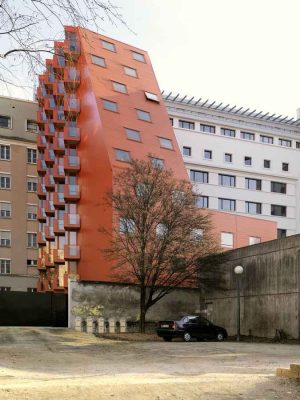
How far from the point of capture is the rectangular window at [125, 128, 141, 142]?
4506 cm

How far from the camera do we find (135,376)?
425 inches

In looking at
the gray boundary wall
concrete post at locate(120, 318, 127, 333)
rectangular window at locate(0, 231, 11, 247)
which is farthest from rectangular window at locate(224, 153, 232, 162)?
concrete post at locate(120, 318, 127, 333)

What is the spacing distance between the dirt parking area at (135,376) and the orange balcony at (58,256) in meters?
22.8

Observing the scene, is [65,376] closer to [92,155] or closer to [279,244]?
[279,244]

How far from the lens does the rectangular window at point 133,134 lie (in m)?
45.1

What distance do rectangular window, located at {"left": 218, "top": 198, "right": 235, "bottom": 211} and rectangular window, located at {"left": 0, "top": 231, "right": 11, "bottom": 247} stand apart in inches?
973

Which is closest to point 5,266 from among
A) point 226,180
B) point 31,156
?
point 31,156

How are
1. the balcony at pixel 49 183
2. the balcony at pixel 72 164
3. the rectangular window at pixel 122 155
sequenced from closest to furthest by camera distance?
the rectangular window at pixel 122 155
the balcony at pixel 72 164
the balcony at pixel 49 183

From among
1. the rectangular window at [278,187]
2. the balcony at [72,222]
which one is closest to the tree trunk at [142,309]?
the balcony at [72,222]

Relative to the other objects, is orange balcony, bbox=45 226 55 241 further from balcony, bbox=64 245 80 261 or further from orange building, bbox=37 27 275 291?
balcony, bbox=64 245 80 261

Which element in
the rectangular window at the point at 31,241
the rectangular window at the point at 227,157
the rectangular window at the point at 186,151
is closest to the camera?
the rectangular window at the point at 31,241

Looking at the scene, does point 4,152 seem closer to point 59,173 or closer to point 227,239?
point 59,173

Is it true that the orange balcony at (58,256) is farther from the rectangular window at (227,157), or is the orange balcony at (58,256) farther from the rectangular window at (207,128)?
the rectangular window at (227,157)

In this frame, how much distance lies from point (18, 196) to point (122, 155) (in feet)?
79.4
